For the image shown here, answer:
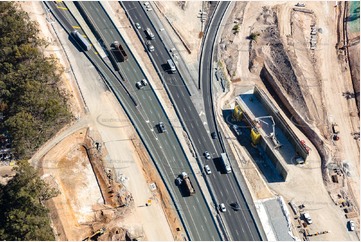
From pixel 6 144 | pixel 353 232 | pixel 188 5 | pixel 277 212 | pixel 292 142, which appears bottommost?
pixel 353 232

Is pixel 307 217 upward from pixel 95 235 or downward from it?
downward

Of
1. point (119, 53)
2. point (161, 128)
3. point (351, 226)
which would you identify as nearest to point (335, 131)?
point (351, 226)

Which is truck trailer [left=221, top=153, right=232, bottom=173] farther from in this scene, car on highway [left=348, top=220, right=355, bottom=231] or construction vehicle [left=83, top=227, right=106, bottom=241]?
construction vehicle [left=83, top=227, right=106, bottom=241]

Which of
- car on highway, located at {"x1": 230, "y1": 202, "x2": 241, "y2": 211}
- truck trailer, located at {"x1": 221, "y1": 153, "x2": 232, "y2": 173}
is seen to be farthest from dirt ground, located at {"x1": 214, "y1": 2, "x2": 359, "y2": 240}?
car on highway, located at {"x1": 230, "y1": 202, "x2": 241, "y2": 211}

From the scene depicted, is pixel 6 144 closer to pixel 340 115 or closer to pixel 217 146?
pixel 217 146

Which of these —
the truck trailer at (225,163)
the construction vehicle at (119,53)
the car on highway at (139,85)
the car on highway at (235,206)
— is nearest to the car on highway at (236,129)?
the truck trailer at (225,163)

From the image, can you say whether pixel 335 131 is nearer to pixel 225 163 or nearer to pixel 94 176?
pixel 225 163

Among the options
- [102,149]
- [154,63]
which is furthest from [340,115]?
[102,149]
